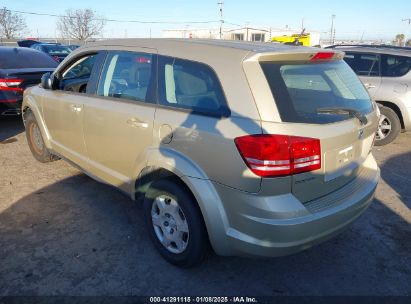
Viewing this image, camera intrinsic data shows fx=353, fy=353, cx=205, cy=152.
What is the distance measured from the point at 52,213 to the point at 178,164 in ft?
6.30

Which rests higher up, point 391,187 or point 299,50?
point 299,50

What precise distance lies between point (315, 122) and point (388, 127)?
479 centimetres

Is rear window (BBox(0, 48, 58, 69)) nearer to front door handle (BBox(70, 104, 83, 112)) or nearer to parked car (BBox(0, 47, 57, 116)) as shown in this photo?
parked car (BBox(0, 47, 57, 116))

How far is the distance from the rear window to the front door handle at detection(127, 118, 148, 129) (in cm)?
518

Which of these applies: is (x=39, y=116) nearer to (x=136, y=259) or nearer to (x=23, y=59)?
(x=136, y=259)

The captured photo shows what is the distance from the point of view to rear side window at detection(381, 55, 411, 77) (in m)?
6.19

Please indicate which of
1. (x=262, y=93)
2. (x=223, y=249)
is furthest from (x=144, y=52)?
(x=223, y=249)

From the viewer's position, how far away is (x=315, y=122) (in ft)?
7.75

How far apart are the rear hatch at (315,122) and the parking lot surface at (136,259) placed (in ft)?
2.67

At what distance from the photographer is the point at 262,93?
2.29m

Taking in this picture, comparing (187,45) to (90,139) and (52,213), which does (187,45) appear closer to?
(90,139)

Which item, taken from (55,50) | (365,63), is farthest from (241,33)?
(365,63)

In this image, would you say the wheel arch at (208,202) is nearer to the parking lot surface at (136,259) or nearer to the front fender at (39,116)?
the parking lot surface at (136,259)

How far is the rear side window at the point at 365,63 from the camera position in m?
6.52
